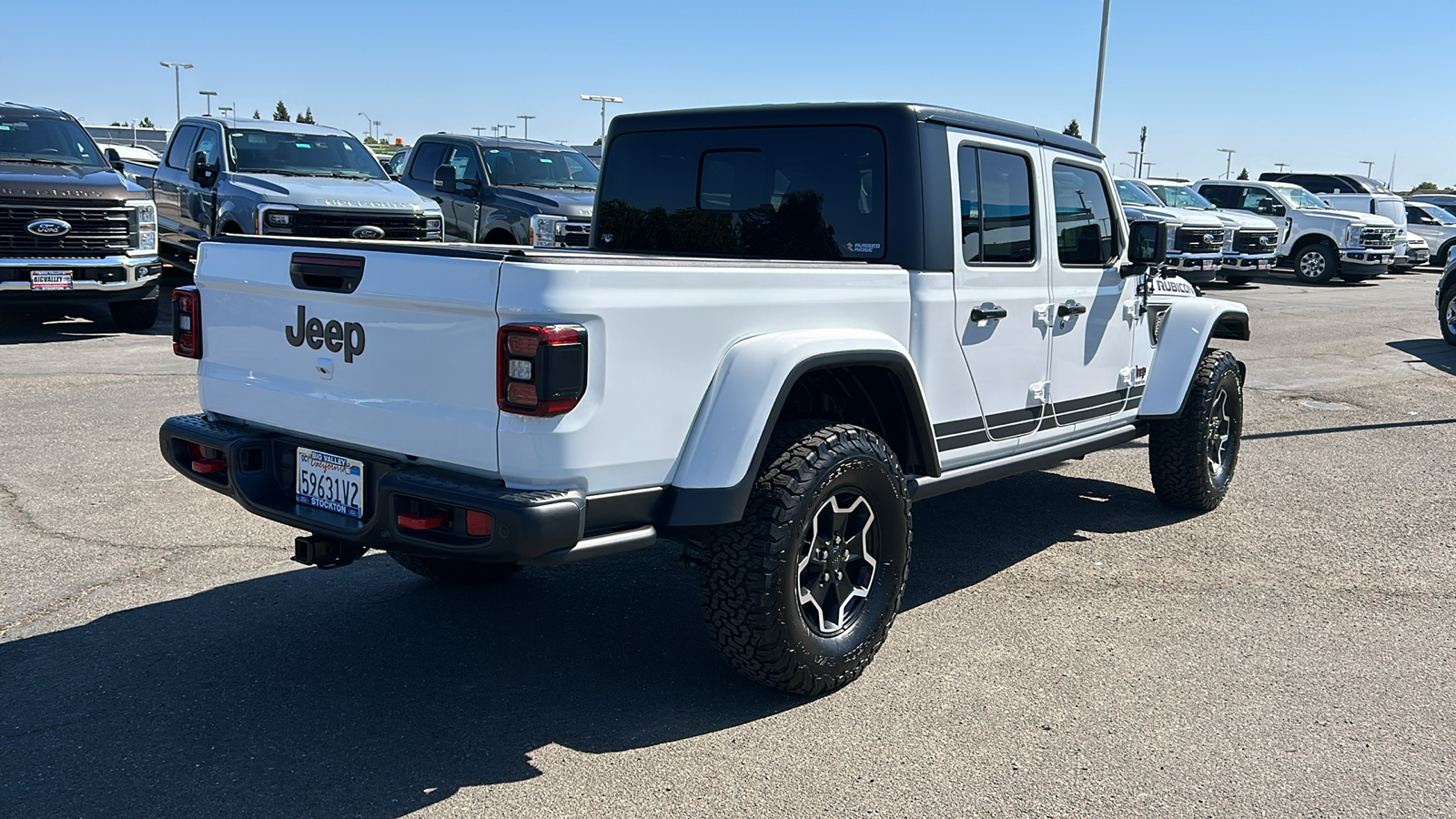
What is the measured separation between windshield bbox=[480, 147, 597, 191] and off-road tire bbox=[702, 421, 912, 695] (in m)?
9.97

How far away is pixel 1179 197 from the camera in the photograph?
22547mm

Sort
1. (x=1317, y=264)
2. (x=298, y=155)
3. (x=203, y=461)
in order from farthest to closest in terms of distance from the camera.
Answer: (x=1317, y=264)
(x=298, y=155)
(x=203, y=461)

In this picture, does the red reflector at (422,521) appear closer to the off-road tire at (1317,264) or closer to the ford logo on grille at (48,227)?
the ford logo on grille at (48,227)

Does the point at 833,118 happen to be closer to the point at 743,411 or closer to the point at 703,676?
the point at 743,411

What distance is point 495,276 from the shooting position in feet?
10.4

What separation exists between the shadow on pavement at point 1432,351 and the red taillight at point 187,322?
39.6 feet

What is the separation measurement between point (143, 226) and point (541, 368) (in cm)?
998

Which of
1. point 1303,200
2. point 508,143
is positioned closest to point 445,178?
point 508,143

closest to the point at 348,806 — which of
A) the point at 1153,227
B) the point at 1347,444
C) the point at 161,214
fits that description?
the point at 1153,227

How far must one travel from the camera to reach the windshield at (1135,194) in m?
20.4

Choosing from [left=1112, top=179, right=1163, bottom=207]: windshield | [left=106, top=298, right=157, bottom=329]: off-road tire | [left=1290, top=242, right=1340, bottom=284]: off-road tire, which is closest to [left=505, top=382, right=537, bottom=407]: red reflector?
[left=106, top=298, right=157, bottom=329]: off-road tire

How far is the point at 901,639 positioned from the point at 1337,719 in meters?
1.47

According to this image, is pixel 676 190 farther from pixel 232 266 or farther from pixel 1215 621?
pixel 1215 621

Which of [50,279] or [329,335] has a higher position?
[329,335]
